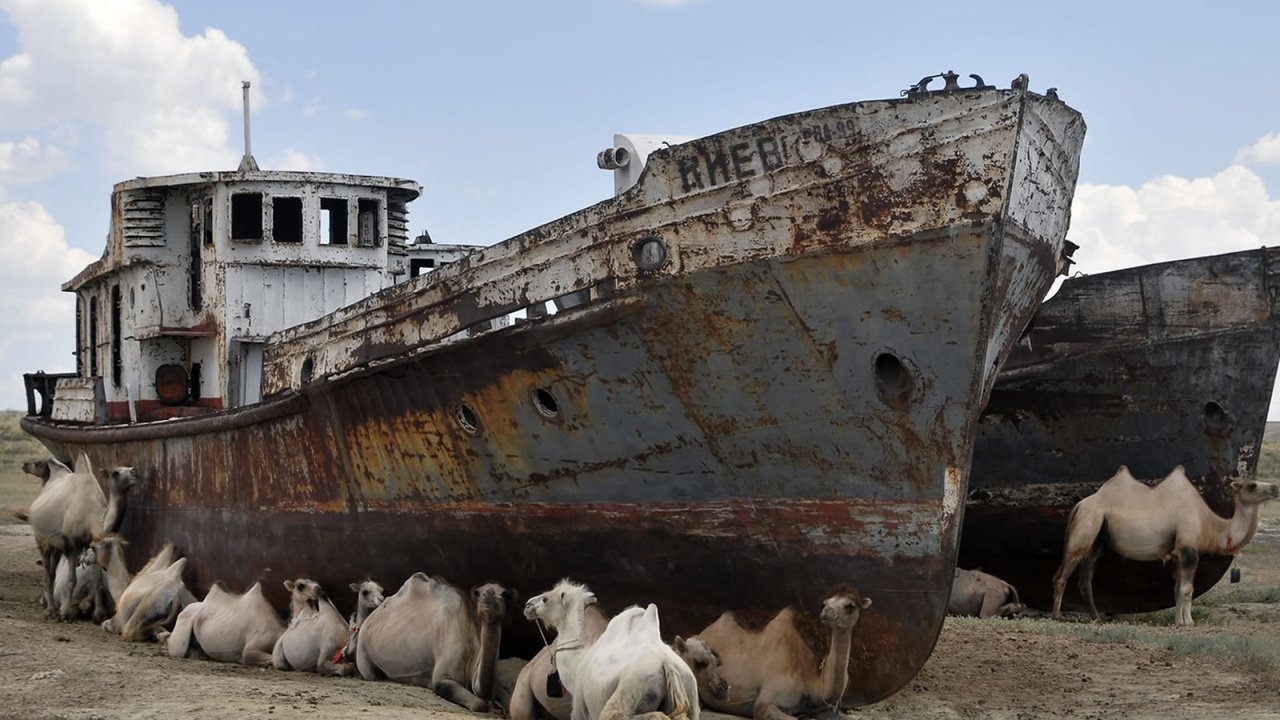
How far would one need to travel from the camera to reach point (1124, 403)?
13250 millimetres

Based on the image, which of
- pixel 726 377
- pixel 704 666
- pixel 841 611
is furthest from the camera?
pixel 726 377

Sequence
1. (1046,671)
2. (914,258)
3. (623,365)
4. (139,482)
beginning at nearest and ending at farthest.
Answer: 1. (914,258)
2. (623,365)
3. (1046,671)
4. (139,482)

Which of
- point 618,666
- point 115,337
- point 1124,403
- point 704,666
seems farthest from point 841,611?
point 115,337

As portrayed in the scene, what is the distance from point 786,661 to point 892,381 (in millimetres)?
1495

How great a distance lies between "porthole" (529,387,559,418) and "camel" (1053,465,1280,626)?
5314 mm

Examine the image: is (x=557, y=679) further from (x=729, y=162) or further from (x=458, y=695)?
(x=729, y=162)

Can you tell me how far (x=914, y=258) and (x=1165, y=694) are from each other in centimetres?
294

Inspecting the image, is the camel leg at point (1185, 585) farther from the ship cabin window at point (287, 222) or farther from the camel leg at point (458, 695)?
the ship cabin window at point (287, 222)

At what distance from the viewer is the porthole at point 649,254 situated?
8.12 meters

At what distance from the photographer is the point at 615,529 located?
8.52m

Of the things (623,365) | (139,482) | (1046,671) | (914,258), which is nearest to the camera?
(914,258)

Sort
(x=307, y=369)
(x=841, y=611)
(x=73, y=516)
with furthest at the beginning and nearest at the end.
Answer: (x=73, y=516), (x=307, y=369), (x=841, y=611)

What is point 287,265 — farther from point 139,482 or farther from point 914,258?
point 914,258

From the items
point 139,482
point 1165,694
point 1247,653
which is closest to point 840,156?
point 1165,694
